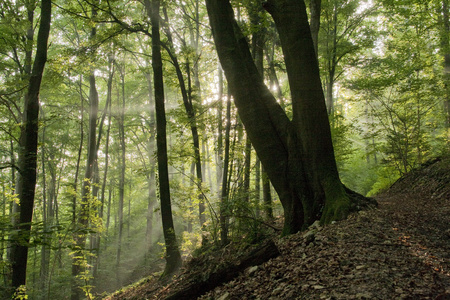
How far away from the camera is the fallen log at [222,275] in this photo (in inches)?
141

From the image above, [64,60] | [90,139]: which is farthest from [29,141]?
[90,139]

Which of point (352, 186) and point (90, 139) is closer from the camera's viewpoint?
point (90, 139)

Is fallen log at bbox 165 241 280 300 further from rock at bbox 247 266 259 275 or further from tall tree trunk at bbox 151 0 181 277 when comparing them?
tall tree trunk at bbox 151 0 181 277

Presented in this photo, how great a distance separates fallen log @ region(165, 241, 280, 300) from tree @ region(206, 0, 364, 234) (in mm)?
1272

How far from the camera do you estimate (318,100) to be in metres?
4.80

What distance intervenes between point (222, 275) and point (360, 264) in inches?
66.6

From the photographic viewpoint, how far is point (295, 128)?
5008 mm

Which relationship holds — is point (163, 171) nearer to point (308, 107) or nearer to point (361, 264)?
point (308, 107)

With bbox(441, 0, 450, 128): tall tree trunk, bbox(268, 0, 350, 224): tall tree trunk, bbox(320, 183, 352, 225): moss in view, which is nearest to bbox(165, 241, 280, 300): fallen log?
bbox(320, 183, 352, 225): moss

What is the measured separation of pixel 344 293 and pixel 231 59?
4346 millimetres

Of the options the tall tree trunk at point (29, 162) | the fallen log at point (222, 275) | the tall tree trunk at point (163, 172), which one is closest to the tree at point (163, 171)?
the tall tree trunk at point (163, 172)

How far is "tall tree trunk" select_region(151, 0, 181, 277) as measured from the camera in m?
8.36

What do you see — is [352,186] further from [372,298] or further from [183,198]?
[372,298]

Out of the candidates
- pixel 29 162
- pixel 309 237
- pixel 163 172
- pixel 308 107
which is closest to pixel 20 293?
pixel 29 162
